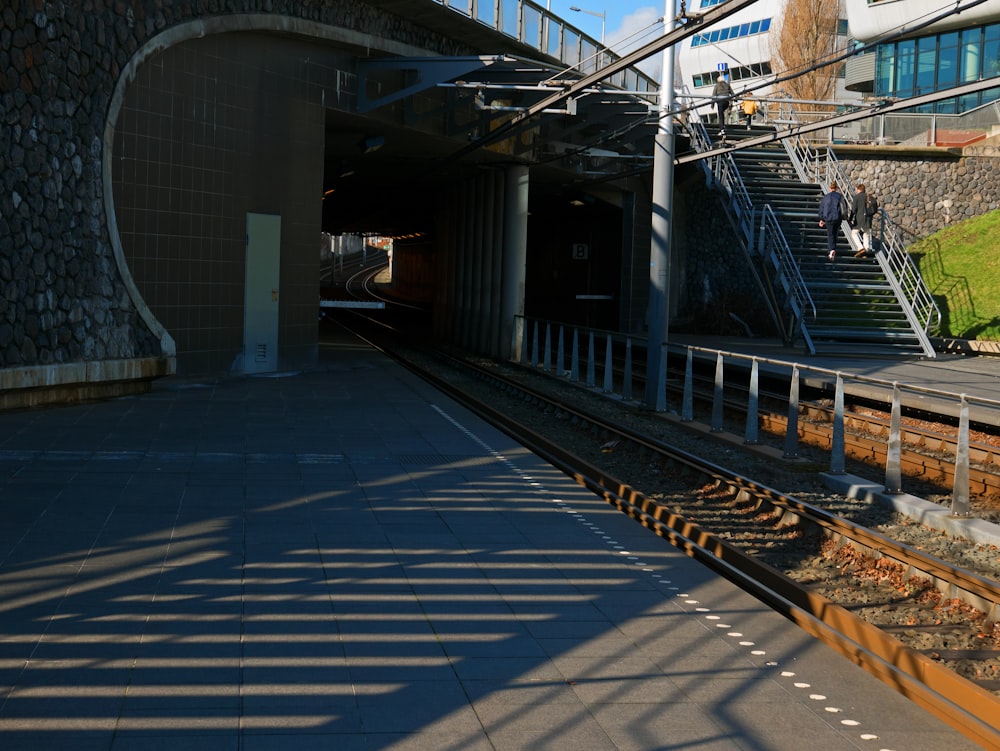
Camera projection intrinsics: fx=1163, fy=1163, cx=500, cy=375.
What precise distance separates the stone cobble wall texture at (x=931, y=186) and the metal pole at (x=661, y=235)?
1750 centimetres

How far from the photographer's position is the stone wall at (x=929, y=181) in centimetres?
3316

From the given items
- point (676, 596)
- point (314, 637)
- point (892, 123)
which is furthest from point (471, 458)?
point (892, 123)

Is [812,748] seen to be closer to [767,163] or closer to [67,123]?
[67,123]

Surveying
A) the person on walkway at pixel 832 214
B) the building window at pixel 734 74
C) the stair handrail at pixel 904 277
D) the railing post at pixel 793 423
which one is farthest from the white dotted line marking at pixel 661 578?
the building window at pixel 734 74

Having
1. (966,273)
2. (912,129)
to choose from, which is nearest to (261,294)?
(966,273)

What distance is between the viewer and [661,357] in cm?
1744

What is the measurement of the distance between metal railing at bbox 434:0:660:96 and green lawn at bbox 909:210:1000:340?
9.91 metres

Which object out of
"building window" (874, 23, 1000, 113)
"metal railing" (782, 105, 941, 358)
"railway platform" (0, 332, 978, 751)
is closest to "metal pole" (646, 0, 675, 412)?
Result: "railway platform" (0, 332, 978, 751)

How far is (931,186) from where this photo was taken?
110 feet

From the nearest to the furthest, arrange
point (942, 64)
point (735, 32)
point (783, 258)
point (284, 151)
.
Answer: point (284, 151) < point (783, 258) < point (942, 64) < point (735, 32)

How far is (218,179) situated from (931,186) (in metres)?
22.7

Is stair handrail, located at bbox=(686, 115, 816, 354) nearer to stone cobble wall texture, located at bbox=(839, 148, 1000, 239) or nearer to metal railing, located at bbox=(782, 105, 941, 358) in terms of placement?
metal railing, located at bbox=(782, 105, 941, 358)

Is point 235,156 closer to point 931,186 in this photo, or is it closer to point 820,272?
point 820,272

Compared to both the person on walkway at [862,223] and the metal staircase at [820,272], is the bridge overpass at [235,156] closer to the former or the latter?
the metal staircase at [820,272]
